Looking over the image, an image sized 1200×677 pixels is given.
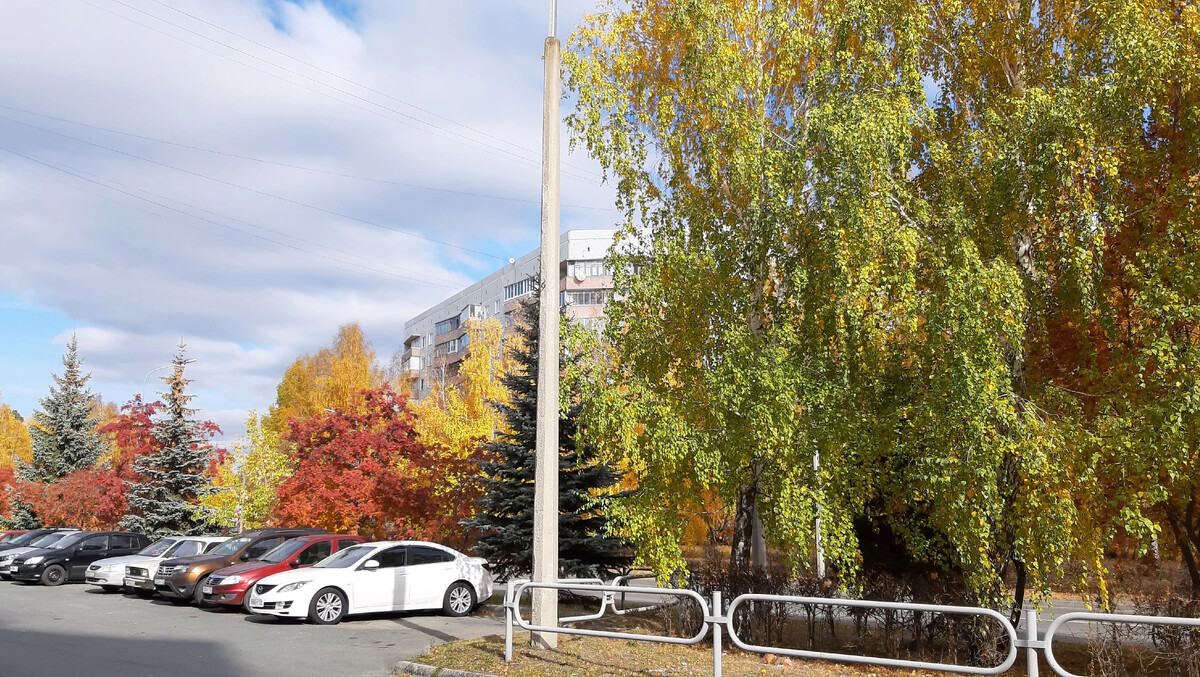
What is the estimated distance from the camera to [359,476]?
22.7 metres

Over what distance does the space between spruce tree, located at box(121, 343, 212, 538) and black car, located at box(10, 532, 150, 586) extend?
7.06 m

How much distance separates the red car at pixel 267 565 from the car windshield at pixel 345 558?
109 centimetres

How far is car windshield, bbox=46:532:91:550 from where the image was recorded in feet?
Answer: 86.8

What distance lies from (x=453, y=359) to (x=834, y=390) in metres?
71.1

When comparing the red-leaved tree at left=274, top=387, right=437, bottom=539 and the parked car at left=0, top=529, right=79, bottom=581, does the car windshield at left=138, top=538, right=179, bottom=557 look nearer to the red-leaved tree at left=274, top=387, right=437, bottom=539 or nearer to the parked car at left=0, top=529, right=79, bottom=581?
the red-leaved tree at left=274, top=387, right=437, bottom=539

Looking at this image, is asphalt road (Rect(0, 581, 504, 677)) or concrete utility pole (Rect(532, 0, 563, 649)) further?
concrete utility pole (Rect(532, 0, 563, 649))

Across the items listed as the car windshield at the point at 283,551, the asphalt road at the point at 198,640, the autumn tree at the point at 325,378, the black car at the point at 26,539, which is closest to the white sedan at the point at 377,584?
the asphalt road at the point at 198,640

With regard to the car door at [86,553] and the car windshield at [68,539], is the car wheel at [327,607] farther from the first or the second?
the car windshield at [68,539]

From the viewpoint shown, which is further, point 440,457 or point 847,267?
point 440,457

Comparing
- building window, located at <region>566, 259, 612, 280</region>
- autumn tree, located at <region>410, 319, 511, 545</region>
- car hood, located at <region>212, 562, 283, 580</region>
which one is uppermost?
building window, located at <region>566, 259, 612, 280</region>

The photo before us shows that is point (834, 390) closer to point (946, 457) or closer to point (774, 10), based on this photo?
point (946, 457)

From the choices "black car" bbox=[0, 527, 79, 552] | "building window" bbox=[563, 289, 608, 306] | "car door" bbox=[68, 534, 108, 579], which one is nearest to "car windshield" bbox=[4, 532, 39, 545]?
"black car" bbox=[0, 527, 79, 552]

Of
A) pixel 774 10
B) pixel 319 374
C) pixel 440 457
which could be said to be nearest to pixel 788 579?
pixel 774 10

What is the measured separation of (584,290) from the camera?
2729 inches
